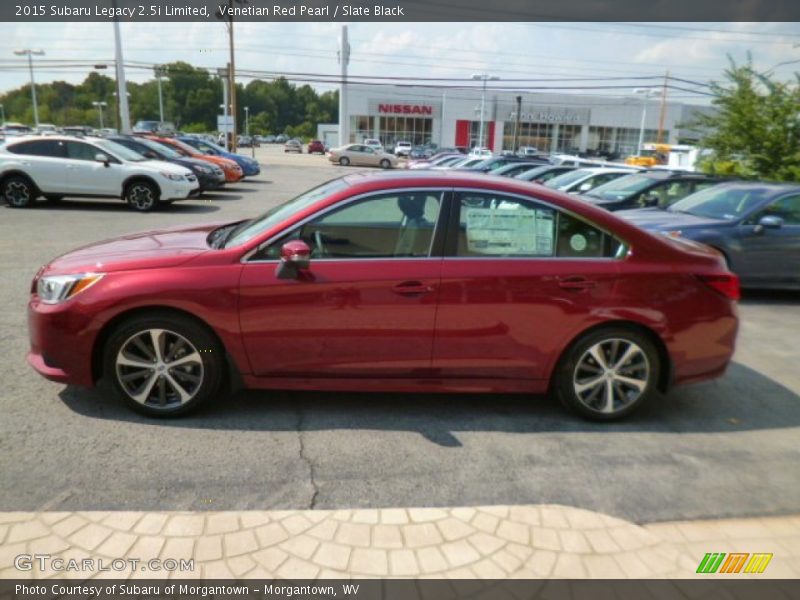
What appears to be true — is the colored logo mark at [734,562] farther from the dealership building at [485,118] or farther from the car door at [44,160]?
the dealership building at [485,118]

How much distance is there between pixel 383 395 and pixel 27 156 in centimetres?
1339

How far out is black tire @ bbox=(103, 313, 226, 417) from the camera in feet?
12.6

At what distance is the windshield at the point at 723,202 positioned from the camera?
316 inches

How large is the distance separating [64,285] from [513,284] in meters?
2.83

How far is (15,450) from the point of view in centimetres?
351

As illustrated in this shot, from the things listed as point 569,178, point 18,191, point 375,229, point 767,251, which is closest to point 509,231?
point 375,229

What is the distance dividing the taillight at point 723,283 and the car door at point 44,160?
1420 cm

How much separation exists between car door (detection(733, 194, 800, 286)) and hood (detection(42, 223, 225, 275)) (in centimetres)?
655

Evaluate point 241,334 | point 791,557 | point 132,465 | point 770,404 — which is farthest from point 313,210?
point 770,404

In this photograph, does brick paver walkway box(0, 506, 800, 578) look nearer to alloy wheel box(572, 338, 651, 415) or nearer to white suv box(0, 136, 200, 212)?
alloy wheel box(572, 338, 651, 415)

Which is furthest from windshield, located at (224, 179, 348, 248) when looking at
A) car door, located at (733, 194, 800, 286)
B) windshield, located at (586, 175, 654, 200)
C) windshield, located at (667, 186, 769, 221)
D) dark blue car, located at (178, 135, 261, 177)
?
dark blue car, located at (178, 135, 261, 177)

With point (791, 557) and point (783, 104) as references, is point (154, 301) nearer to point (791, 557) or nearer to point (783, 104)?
point (791, 557)
